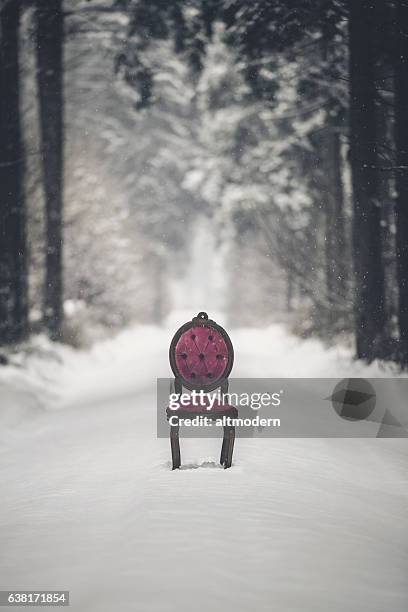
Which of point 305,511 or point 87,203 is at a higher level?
point 87,203

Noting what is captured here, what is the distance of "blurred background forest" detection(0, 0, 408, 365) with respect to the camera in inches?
452

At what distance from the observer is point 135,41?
13789mm

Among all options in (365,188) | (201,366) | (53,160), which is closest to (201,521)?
(201,366)

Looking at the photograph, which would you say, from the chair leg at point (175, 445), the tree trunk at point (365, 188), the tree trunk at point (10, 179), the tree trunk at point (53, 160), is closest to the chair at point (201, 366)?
the chair leg at point (175, 445)

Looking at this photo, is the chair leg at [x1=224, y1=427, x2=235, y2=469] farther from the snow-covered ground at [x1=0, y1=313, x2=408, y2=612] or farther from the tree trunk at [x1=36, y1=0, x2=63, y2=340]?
the tree trunk at [x1=36, y1=0, x2=63, y2=340]

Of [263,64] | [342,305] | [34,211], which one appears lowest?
[342,305]

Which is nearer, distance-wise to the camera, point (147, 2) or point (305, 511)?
point (305, 511)

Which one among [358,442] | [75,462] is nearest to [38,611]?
[75,462]

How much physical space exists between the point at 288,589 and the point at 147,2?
39.3 ft

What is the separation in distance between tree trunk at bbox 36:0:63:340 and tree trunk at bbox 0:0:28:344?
154 centimetres

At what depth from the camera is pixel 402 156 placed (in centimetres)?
1024

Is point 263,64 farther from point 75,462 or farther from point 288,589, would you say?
point 288,589

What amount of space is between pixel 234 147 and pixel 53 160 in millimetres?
6278

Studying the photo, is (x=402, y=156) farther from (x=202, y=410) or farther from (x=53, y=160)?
(x=53, y=160)
